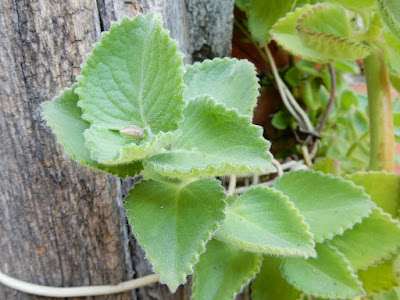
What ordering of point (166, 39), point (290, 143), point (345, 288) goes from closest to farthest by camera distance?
point (166, 39) → point (345, 288) → point (290, 143)

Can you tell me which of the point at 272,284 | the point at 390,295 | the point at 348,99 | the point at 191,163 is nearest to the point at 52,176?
the point at 191,163

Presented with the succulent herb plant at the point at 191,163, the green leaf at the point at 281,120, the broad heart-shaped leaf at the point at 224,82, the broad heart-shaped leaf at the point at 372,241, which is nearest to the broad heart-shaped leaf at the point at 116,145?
the succulent herb plant at the point at 191,163

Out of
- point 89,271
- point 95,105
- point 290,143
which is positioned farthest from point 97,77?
point 290,143

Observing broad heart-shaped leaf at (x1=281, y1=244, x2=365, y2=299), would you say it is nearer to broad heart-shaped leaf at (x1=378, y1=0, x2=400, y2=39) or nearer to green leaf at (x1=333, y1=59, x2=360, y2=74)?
broad heart-shaped leaf at (x1=378, y1=0, x2=400, y2=39)

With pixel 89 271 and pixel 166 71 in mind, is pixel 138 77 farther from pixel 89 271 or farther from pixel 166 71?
pixel 89 271

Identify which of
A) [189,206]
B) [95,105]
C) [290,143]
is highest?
[95,105]

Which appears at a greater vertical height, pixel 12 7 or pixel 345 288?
pixel 12 7

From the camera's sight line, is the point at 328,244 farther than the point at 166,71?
Yes
